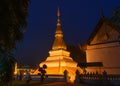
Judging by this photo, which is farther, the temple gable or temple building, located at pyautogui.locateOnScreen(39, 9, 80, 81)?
temple building, located at pyautogui.locateOnScreen(39, 9, 80, 81)

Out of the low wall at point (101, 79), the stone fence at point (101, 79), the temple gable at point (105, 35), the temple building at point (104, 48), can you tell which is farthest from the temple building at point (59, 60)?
the low wall at point (101, 79)

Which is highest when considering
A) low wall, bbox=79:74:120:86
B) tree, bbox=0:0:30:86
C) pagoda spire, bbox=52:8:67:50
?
pagoda spire, bbox=52:8:67:50

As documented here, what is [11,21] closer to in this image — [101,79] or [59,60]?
[101,79]

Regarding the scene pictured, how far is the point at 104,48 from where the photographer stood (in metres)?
31.9

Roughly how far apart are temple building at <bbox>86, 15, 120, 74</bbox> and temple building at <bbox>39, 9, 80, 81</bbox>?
2.39 meters

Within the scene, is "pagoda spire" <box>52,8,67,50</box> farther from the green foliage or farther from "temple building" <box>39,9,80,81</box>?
the green foliage

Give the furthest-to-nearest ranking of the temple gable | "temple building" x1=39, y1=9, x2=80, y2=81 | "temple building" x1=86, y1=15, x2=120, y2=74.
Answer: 1. "temple building" x1=39, y1=9, x2=80, y2=81
2. the temple gable
3. "temple building" x1=86, y1=15, x2=120, y2=74

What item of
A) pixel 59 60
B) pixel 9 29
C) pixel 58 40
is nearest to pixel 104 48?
pixel 59 60

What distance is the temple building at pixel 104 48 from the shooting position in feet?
99.6

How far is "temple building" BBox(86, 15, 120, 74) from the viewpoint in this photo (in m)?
30.3

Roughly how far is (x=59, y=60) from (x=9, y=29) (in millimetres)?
21431

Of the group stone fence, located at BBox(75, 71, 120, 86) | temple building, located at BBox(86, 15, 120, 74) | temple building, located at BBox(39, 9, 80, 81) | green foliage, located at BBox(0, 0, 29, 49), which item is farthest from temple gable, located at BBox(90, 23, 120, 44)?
green foliage, located at BBox(0, 0, 29, 49)

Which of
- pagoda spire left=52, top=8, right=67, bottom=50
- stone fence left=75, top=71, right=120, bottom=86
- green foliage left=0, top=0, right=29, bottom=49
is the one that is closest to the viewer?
green foliage left=0, top=0, right=29, bottom=49

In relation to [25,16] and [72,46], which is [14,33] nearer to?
[25,16]
